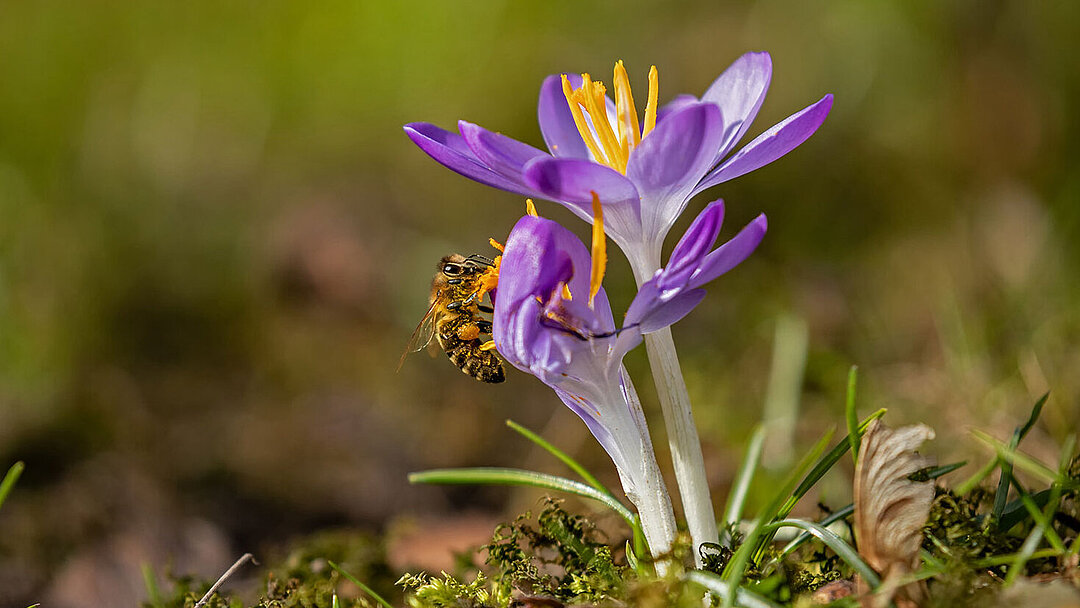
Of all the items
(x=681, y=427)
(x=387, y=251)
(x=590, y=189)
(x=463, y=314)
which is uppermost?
(x=590, y=189)

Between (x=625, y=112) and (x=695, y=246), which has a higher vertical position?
(x=625, y=112)

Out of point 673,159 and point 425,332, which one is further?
point 425,332

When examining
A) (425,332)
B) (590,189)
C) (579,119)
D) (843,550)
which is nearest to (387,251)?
(425,332)

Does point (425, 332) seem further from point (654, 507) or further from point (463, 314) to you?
point (654, 507)

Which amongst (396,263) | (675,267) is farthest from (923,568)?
(396,263)

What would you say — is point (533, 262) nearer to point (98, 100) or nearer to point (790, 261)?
point (790, 261)

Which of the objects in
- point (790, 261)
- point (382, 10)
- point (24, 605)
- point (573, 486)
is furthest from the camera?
point (382, 10)

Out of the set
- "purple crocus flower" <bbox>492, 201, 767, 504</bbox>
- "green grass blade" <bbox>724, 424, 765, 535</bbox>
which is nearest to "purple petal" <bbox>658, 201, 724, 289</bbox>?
"purple crocus flower" <bbox>492, 201, 767, 504</bbox>
